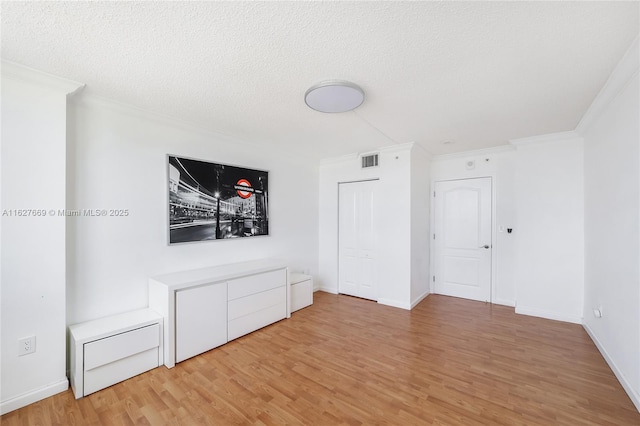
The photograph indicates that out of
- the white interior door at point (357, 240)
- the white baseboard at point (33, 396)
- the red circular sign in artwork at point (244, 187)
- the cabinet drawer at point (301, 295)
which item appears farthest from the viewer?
the white interior door at point (357, 240)

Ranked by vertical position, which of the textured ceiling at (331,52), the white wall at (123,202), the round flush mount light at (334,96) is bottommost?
the white wall at (123,202)

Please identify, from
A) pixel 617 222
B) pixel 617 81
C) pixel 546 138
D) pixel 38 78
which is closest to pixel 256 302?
pixel 38 78

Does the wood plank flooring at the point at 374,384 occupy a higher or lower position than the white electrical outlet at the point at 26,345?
lower

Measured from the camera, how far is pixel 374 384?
220cm

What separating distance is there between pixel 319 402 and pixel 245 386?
25.2 inches

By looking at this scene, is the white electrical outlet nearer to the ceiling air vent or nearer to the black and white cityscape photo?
the black and white cityscape photo

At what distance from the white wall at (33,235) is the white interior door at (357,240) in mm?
3668

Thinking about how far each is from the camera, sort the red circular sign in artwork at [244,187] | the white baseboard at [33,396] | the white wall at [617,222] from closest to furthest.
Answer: the white baseboard at [33,396] → the white wall at [617,222] → the red circular sign in artwork at [244,187]

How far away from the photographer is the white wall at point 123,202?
93.4 inches

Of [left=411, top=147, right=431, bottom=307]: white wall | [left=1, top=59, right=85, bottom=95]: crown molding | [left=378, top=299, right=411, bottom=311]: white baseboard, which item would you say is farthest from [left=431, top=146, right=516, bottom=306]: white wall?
[left=1, top=59, right=85, bottom=95]: crown molding

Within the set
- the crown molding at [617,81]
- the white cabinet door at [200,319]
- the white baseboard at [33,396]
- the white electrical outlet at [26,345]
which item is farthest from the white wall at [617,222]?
the white electrical outlet at [26,345]

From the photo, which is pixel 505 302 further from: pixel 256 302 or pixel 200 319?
pixel 200 319

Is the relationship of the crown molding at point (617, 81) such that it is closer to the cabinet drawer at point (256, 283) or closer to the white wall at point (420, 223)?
the white wall at point (420, 223)

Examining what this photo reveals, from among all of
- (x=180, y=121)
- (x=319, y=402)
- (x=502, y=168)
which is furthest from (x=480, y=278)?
(x=180, y=121)
